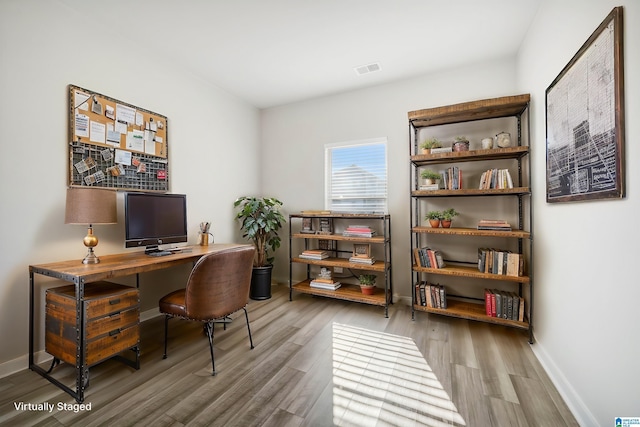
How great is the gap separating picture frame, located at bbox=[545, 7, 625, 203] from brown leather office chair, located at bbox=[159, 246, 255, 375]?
215cm

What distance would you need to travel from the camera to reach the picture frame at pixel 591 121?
118 cm

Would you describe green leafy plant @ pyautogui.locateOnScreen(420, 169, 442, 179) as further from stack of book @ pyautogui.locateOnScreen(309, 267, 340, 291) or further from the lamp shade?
the lamp shade

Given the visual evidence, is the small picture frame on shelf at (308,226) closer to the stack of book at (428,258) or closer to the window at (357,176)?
the window at (357,176)

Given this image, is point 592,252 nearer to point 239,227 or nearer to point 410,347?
point 410,347

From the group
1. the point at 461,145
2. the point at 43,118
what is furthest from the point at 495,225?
the point at 43,118

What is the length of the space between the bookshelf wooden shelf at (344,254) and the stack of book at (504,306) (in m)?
0.98

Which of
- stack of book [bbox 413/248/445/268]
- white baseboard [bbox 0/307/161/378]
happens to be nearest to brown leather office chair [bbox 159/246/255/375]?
white baseboard [bbox 0/307/161/378]

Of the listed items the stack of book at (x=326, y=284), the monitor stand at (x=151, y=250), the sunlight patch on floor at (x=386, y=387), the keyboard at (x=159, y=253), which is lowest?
the sunlight patch on floor at (x=386, y=387)

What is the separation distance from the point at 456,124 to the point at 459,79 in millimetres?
532

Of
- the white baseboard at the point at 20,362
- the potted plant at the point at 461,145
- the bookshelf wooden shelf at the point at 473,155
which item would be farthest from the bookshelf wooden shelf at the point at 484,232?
the white baseboard at the point at 20,362

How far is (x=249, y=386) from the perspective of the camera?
1.77m

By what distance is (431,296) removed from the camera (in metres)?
2.80

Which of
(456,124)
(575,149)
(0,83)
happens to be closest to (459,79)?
(456,124)

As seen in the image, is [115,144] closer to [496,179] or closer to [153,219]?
[153,219]
